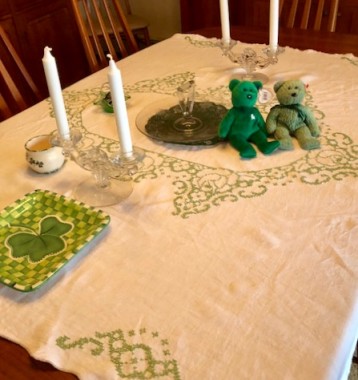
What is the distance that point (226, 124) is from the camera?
101 cm

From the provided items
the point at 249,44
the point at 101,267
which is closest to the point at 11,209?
the point at 101,267

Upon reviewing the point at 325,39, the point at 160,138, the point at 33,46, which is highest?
the point at 160,138

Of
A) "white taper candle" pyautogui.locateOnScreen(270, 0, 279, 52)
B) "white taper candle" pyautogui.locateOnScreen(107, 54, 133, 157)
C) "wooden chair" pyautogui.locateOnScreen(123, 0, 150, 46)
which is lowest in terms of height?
"wooden chair" pyautogui.locateOnScreen(123, 0, 150, 46)

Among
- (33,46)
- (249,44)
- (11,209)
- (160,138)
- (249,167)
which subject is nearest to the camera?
(11,209)

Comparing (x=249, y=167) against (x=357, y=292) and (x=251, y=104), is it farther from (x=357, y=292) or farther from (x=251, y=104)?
(x=357, y=292)

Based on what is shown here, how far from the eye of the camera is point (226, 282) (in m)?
0.70

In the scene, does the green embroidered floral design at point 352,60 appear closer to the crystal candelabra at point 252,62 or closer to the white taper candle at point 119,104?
the crystal candelabra at point 252,62

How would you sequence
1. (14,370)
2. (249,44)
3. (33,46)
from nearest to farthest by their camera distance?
(14,370), (249,44), (33,46)

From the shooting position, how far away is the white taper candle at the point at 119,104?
726 mm

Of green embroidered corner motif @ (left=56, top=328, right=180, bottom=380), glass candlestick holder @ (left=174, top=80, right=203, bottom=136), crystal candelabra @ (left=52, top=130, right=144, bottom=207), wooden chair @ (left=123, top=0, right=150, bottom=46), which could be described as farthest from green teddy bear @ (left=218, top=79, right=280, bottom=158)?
wooden chair @ (left=123, top=0, right=150, bottom=46)

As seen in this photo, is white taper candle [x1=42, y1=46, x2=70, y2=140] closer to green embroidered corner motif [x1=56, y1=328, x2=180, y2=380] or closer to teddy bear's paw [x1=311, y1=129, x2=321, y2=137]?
green embroidered corner motif [x1=56, y1=328, x2=180, y2=380]

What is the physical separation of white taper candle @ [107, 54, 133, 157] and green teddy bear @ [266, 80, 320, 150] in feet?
1.27

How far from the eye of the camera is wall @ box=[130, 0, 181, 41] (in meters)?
3.53

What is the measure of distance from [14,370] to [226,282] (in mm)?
334
